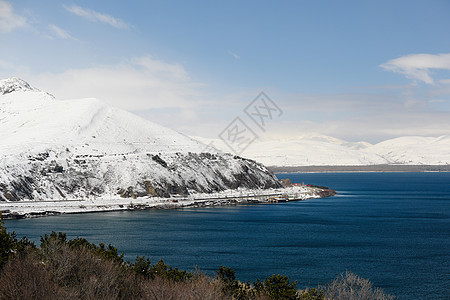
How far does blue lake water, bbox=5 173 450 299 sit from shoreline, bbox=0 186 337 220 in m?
5.26

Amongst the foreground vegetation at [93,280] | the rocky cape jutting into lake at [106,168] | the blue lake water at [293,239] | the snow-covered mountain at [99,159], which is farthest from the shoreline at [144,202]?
the foreground vegetation at [93,280]

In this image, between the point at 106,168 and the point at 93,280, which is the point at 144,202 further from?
the point at 93,280

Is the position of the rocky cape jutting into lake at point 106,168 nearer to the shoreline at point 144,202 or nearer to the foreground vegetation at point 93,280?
the shoreline at point 144,202

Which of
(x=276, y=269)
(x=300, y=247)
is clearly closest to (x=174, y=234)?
(x=300, y=247)

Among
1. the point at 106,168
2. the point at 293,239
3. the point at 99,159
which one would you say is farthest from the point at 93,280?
the point at 99,159

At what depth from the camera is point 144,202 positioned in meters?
112

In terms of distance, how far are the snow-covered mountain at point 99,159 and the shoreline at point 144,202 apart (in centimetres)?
367

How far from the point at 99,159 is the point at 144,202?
25356 mm

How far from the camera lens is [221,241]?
205 ft

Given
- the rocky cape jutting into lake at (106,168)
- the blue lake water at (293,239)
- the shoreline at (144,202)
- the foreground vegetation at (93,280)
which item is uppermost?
the rocky cape jutting into lake at (106,168)

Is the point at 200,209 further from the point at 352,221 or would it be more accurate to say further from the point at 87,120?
the point at 87,120

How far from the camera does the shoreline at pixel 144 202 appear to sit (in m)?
89.9

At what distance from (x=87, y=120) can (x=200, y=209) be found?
79428mm

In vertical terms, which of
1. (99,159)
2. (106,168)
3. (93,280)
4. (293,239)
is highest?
(99,159)
